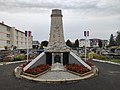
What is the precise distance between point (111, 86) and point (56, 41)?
13.6 m

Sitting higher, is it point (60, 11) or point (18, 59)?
point (60, 11)

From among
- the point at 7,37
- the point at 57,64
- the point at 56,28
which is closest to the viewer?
the point at 57,64

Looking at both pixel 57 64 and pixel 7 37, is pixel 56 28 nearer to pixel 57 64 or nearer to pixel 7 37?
pixel 57 64

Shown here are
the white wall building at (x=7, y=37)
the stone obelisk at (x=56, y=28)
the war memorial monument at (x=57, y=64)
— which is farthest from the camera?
the white wall building at (x=7, y=37)

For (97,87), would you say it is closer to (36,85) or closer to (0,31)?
(36,85)

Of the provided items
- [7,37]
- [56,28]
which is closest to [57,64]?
[56,28]

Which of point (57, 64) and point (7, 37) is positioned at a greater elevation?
point (7, 37)

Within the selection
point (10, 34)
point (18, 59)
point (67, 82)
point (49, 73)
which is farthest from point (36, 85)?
point (10, 34)

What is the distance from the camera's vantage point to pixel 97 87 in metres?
14.7

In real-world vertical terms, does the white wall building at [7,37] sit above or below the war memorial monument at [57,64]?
above

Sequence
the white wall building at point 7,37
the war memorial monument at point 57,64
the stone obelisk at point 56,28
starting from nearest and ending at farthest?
the war memorial monument at point 57,64
the stone obelisk at point 56,28
the white wall building at point 7,37

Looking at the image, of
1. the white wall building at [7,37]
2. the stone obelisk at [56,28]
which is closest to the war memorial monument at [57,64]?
the stone obelisk at [56,28]

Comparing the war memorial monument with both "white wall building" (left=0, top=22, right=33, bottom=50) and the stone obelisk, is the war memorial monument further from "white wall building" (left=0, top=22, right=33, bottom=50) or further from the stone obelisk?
"white wall building" (left=0, top=22, right=33, bottom=50)

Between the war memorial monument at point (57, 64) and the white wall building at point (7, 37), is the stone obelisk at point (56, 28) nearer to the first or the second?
the war memorial monument at point (57, 64)
